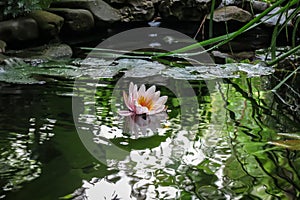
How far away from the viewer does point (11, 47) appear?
2.90m

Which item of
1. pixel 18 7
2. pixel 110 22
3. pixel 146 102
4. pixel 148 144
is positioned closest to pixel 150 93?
pixel 146 102

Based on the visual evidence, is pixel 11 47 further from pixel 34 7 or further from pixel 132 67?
pixel 132 67

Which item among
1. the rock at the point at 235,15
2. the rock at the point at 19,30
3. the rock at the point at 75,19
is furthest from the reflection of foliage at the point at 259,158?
the rock at the point at 235,15

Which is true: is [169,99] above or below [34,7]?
below

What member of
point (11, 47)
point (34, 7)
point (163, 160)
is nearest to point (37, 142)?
point (163, 160)

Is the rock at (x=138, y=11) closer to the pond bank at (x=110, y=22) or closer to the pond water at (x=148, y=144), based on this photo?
the pond bank at (x=110, y=22)

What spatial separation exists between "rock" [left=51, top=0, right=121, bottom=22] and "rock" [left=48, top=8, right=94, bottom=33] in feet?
0.71

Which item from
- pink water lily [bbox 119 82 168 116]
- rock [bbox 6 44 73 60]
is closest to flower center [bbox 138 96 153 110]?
pink water lily [bbox 119 82 168 116]

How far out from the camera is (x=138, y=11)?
4.39 meters

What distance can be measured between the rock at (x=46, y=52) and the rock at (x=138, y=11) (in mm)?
1504

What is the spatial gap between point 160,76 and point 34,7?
5.24 ft

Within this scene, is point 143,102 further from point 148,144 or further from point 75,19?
point 75,19

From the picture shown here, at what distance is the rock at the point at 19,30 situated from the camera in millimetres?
2869

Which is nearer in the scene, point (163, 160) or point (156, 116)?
point (163, 160)
